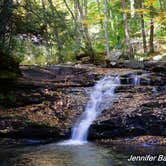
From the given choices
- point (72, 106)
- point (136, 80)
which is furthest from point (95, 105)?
point (136, 80)

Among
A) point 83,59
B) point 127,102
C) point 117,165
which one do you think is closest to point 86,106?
point 127,102

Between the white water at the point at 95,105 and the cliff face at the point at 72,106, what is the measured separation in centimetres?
22

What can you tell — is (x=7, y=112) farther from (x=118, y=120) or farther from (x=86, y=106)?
(x=118, y=120)

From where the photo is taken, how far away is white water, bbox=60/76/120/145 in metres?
13.2

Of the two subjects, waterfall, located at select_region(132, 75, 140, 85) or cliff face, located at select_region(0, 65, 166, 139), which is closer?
cliff face, located at select_region(0, 65, 166, 139)

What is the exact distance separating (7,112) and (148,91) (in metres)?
5.40

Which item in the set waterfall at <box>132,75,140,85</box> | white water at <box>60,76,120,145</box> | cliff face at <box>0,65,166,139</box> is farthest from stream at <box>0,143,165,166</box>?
waterfall at <box>132,75,140,85</box>

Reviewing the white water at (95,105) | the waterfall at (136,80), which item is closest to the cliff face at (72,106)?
the waterfall at (136,80)

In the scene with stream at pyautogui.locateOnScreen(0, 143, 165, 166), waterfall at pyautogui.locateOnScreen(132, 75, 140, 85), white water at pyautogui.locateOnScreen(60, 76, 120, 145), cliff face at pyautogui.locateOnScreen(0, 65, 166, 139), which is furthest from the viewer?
waterfall at pyautogui.locateOnScreen(132, 75, 140, 85)

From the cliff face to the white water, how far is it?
22 centimetres

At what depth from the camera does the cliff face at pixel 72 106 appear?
512 inches

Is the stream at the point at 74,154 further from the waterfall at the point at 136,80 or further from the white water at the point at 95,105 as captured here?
the waterfall at the point at 136,80

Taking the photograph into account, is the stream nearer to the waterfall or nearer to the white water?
the white water

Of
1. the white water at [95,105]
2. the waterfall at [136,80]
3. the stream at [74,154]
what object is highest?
the waterfall at [136,80]
